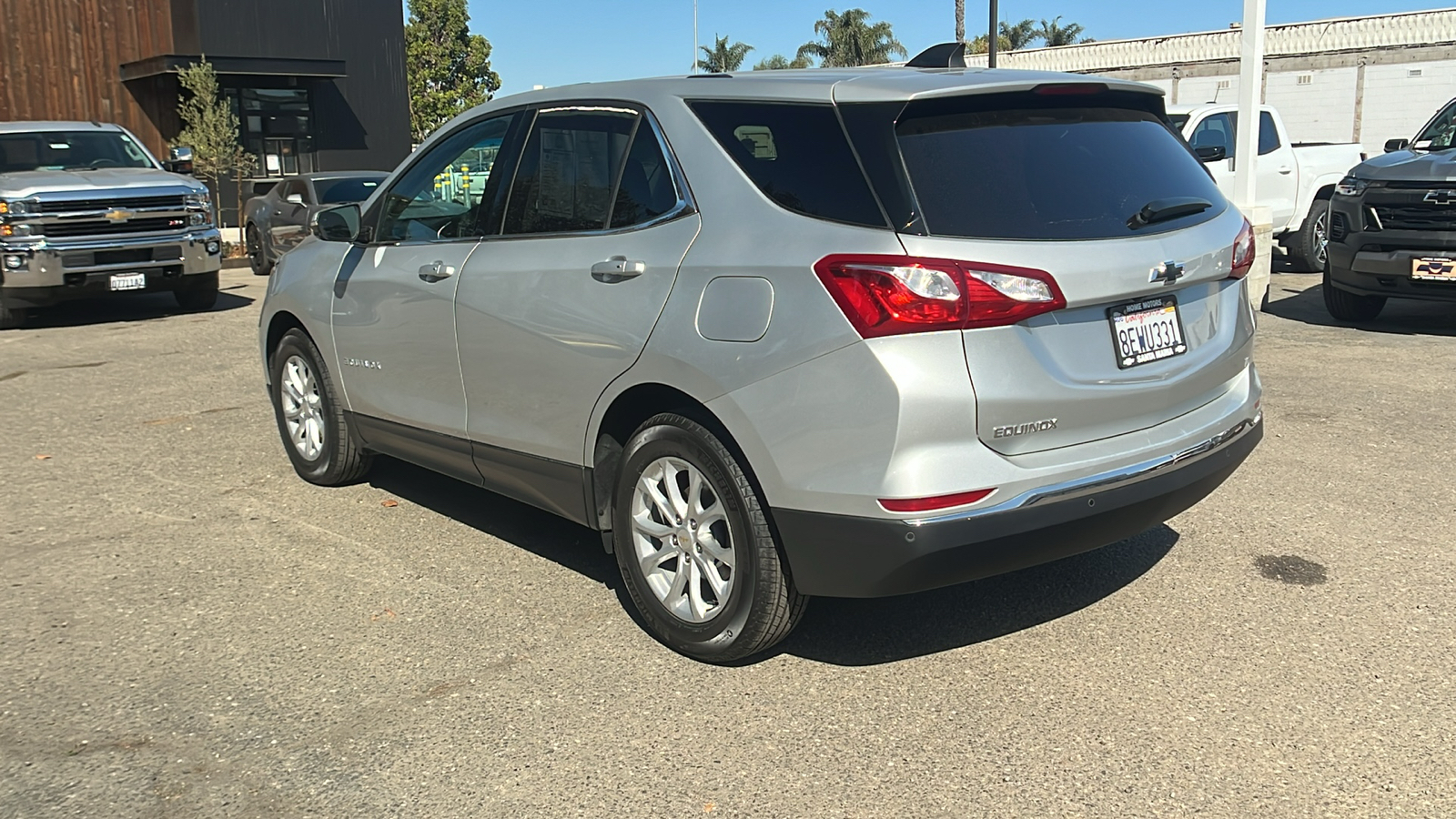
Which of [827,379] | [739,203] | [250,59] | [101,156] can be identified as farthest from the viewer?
[250,59]

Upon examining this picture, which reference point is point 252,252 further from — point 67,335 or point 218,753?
point 218,753

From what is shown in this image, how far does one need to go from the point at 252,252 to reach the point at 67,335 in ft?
23.3

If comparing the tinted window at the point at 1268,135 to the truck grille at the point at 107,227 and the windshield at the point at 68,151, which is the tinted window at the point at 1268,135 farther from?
the windshield at the point at 68,151

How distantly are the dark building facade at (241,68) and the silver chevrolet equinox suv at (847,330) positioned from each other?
24.5 meters

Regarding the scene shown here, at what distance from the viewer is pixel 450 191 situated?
17.2 feet

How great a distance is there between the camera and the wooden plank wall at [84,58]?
25281mm

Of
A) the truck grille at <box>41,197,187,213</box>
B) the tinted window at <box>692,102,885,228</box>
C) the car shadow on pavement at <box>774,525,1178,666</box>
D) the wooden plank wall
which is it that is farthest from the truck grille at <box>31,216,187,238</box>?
the wooden plank wall

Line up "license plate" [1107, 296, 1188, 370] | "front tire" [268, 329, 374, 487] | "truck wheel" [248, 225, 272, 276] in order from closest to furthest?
"license plate" [1107, 296, 1188, 370]
"front tire" [268, 329, 374, 487]
"truck wheel" [248, 225, 272, 276]

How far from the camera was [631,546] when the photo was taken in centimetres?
417

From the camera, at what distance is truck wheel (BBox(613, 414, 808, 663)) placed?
12.3 feet

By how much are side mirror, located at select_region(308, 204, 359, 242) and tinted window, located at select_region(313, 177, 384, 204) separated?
1185 cm

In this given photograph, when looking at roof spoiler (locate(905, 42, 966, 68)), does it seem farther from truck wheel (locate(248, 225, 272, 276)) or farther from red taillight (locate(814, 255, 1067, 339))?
truck wheel (locate(248, 225, 272, 276))

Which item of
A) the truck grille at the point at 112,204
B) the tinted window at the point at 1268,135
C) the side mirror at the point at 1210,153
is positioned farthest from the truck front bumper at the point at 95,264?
the tinted window at the point at 1268,135

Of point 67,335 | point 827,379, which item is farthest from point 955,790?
point 67,335
